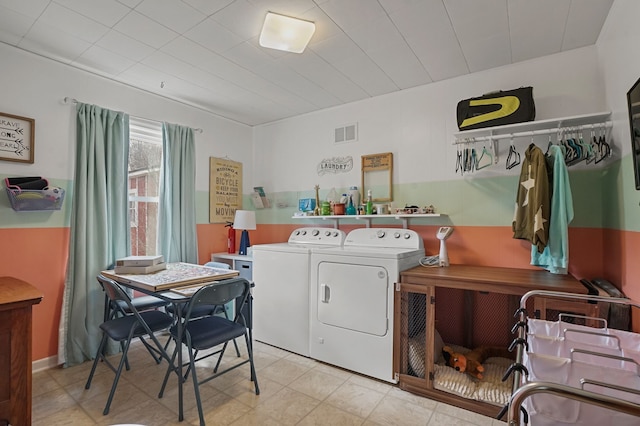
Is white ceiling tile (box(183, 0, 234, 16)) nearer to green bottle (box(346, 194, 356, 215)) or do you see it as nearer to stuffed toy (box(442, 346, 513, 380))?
green bottle (box(346, 194, 356, 215))

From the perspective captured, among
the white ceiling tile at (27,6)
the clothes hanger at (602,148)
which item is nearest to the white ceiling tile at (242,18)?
the white ceiling tile at (27,6)

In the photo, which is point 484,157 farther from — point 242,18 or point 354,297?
point 242,18

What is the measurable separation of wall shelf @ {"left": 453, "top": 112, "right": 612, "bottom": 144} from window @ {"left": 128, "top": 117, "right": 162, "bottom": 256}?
3009 mm

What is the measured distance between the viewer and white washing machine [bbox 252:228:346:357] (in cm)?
276

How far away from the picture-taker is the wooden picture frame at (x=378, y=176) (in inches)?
122

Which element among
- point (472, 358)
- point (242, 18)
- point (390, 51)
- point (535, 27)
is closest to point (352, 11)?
point (390, 51)

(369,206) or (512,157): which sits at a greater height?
(512,157)

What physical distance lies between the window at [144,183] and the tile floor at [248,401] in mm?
1207

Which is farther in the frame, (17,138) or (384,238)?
(384,238)

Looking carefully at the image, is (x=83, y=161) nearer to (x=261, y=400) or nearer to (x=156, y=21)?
(x=156, y=21)

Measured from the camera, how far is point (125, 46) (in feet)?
7.59

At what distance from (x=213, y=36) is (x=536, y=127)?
7.97 ft

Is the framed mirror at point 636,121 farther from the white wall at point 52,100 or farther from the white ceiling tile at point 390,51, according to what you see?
the white wall at point 52,100

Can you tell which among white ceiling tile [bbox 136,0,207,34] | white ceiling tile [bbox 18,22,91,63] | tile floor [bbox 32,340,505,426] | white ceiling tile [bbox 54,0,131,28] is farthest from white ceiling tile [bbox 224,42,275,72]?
tile floor [bbox 32,340,505,426]
